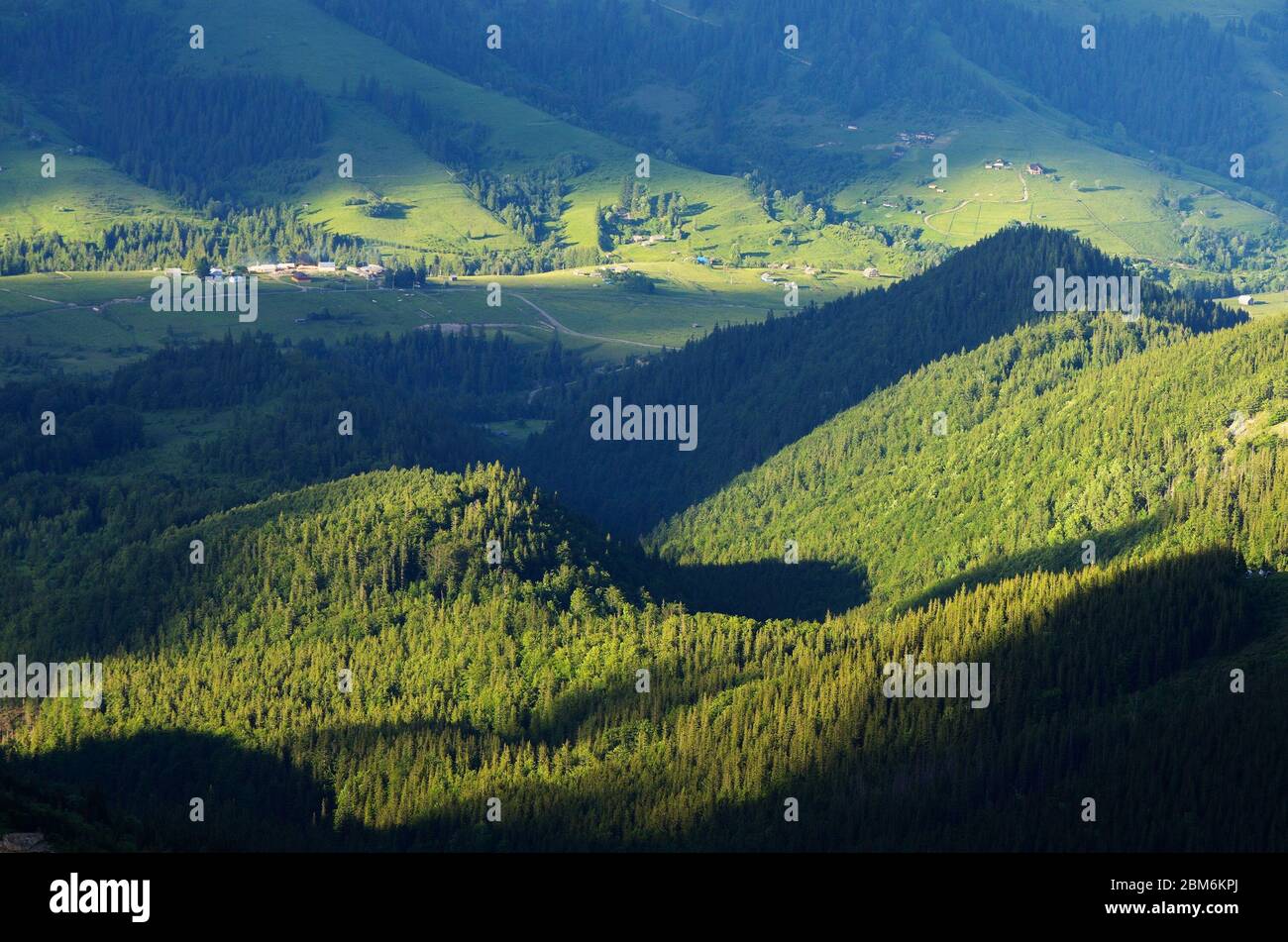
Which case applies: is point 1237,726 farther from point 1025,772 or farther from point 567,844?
→ point 567,844

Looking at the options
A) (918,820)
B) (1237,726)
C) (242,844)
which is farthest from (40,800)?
(1237,726)

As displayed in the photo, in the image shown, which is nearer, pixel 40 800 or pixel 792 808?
pixel 40 800
